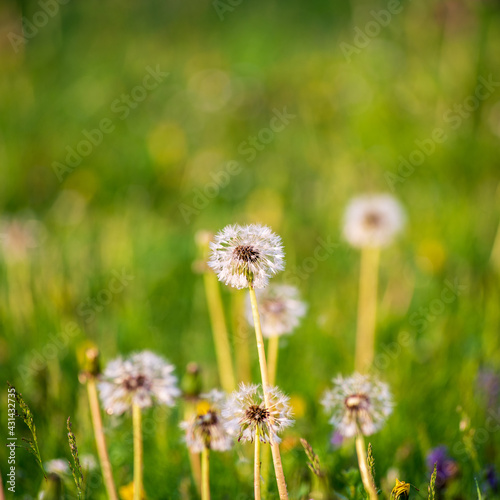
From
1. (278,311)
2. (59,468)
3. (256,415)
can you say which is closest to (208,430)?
(256,415)

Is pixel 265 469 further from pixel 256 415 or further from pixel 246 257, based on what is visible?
pixel 246 257

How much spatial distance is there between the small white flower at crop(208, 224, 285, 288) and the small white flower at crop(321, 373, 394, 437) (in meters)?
0.36

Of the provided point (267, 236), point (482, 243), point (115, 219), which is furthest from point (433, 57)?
point (267, 236)

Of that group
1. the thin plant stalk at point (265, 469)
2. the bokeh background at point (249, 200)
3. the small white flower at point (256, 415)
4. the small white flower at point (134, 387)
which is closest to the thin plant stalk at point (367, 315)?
the bokeh background at point (249, 200)

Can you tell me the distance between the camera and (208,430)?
1.29m

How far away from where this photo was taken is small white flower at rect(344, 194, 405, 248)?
2.43 m

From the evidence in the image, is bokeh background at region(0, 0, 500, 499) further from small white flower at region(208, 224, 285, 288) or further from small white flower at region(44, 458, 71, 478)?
small white flower at region(208, 224, 285, 288)

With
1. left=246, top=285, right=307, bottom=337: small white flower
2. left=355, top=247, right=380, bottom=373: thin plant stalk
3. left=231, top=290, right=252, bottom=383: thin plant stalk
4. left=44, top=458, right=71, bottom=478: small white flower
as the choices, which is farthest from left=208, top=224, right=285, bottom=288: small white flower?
left=355, top=247, right=380, bottom=373: thin plant stalk

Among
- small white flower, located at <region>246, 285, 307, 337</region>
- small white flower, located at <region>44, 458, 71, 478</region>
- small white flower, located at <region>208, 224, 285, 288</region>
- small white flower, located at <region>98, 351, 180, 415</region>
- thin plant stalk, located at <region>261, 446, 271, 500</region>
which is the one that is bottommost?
thin plant stalk, located at <region>261, 446, 271, 500</region>

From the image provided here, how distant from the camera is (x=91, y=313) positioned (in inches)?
111

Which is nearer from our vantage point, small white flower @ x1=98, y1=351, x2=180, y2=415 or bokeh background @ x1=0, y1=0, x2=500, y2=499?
small white flower @ x1=98, y1=351, x2=180, y2=415

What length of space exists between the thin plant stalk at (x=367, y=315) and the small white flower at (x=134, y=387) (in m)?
1.06

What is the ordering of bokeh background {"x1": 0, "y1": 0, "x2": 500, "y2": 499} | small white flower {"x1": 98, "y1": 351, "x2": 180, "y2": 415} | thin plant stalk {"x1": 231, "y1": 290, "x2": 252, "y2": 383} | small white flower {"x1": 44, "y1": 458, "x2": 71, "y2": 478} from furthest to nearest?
1. thin plant stalk {"x1": 231, "y1": 290, "x2": 252, "y2": 383}
2. bokeh background {"x1": 0, "y1": 0, "x2": 500, "y2": 499}
3. small white flower {"x1": 44, "y1": 458, "x2": 71, "y2": 478}
4. small white flower {"x1": 98, "y1": 351, "x2": 180, "y2": 415}

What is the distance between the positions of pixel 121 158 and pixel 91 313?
2000mm
